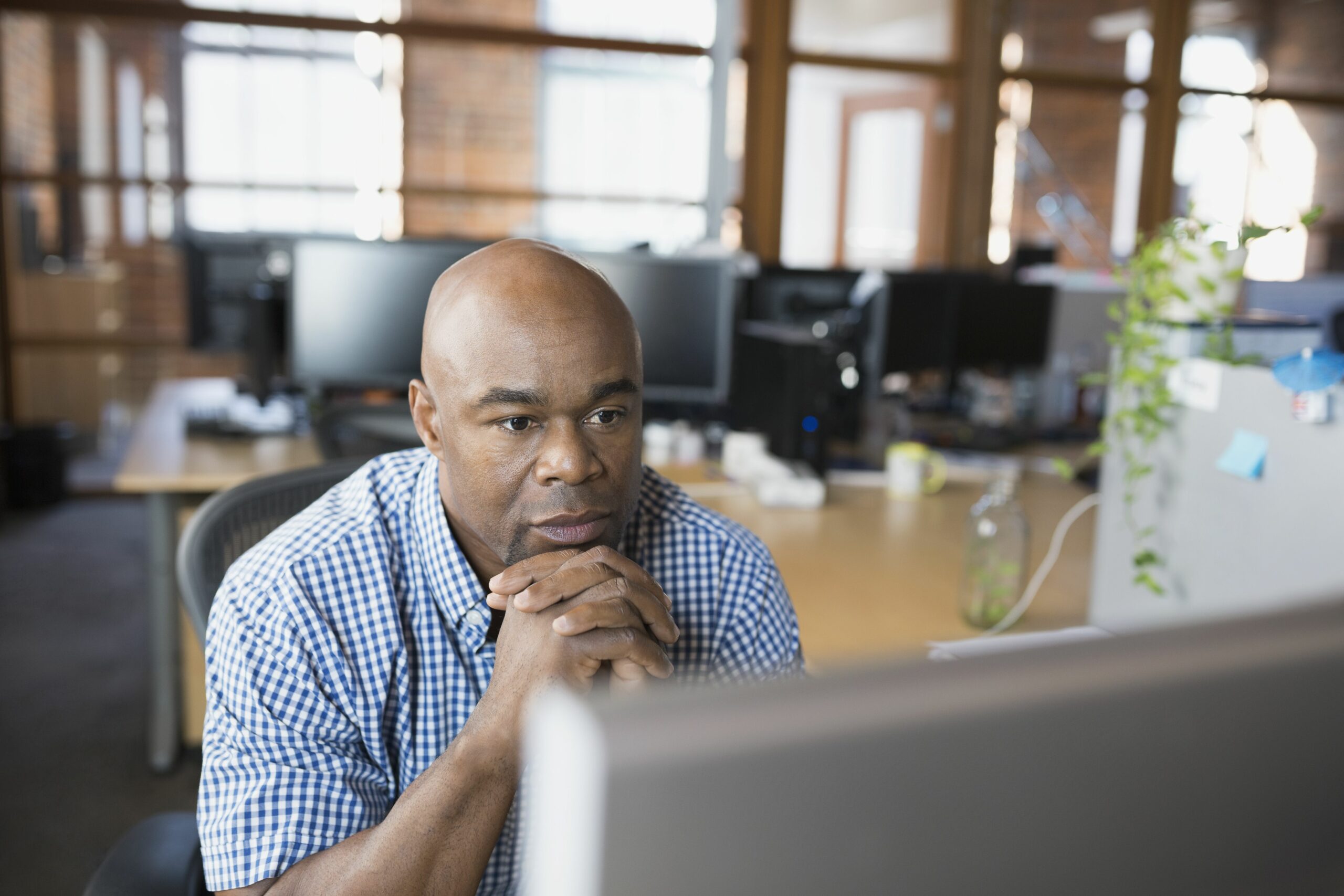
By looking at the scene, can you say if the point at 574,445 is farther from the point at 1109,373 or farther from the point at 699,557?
the point at 1109,373

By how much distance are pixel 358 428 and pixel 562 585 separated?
141cm

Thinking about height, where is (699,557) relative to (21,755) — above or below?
above

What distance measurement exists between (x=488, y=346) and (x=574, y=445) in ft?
0.37

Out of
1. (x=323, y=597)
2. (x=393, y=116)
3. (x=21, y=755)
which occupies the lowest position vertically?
(x=21, y=755)

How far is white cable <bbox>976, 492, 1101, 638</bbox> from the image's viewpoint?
1.82m

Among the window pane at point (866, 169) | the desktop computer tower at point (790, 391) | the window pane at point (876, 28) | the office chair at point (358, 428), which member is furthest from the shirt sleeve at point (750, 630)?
the window pane at point (876, 28)

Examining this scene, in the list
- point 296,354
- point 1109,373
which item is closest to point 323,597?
point 1109,373

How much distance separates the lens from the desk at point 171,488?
8.35 ft

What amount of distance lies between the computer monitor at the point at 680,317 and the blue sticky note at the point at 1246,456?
1568mm

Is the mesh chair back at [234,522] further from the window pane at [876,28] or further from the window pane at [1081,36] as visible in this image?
the window pane at [1081,36]

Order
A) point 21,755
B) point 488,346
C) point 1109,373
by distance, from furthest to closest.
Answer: point 21,755, point 1109,373, point 488,346

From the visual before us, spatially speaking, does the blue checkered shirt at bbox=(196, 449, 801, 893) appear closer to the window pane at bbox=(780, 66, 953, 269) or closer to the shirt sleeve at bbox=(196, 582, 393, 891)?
the shirt sleeve at bbox=(196, 582, 393, 891)

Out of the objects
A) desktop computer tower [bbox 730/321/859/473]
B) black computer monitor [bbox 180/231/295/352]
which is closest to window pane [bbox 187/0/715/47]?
black computer monitor [bbox 180/231/295/352]

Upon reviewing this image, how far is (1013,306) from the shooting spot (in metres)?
3.77
